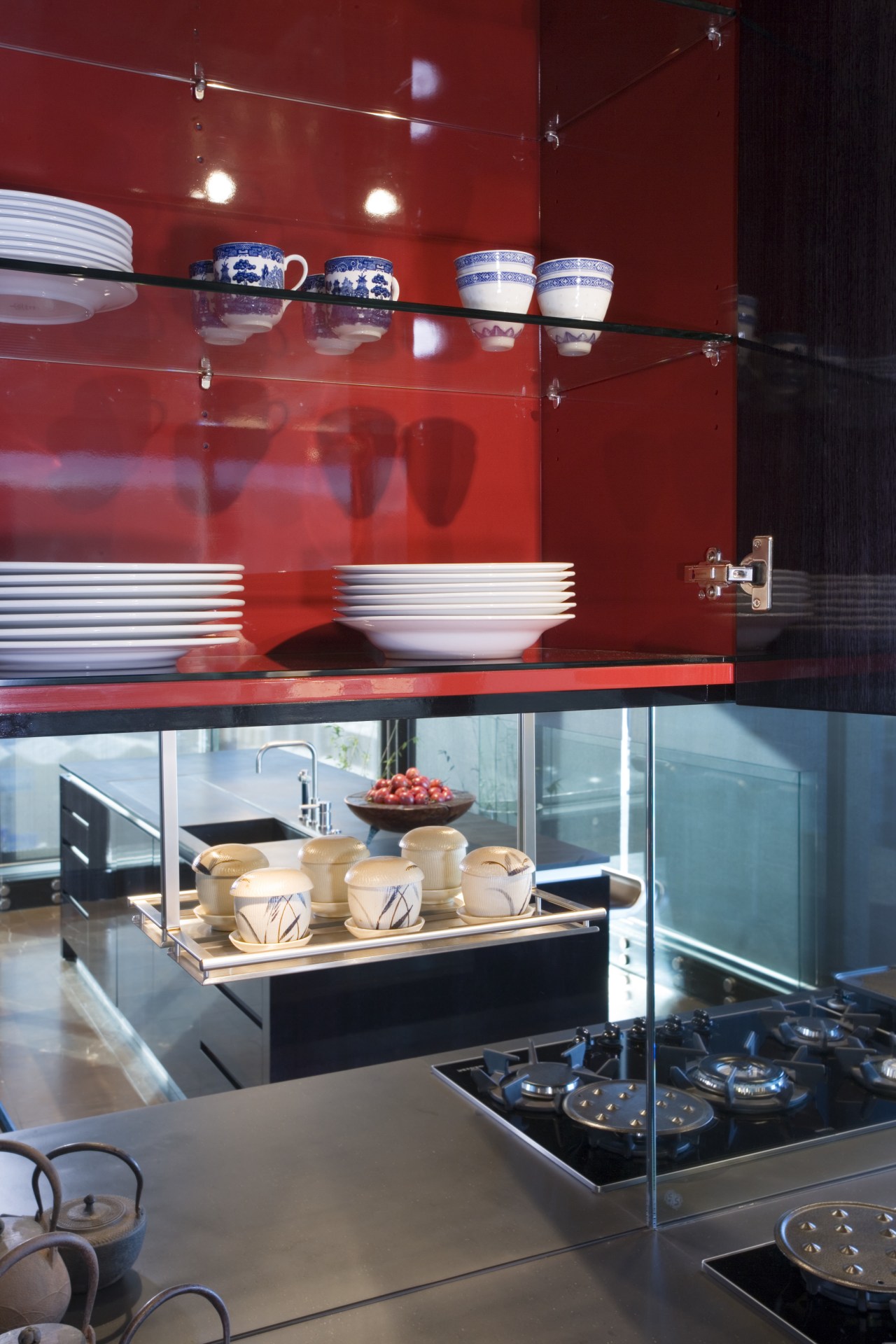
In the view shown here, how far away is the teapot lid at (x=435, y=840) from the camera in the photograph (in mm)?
1147

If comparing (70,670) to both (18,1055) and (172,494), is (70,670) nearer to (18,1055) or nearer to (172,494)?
(172,494)

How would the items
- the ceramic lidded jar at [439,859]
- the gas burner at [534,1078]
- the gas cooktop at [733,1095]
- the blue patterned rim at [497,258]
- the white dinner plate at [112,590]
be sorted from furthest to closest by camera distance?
the gas burner at [534,1078] → the gas cooktop at [733,1095] → the ceramic lidded jar at [439,859] → the blue patterned rim at [497,258] → the white dinner plate at [112,590]

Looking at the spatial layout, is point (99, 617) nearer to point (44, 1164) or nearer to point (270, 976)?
point (44, 1164)

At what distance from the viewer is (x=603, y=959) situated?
1.49 m

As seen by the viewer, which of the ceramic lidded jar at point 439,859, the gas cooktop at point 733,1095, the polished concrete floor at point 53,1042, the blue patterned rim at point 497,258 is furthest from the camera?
the polished concrete floor at point 53,1042

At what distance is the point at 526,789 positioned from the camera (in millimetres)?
1334

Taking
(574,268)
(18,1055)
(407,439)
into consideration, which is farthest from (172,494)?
(18,1055)

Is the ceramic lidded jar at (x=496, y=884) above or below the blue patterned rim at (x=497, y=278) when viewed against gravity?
below

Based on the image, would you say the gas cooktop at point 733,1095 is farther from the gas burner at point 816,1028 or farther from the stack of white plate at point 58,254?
the stack of white plate at point 58,254

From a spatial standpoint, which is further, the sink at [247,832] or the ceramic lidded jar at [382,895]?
the sink at [247,832]

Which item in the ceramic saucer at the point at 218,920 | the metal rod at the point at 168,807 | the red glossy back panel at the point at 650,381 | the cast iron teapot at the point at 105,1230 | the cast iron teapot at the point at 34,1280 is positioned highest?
the red glossy back panel at the point at 650,381

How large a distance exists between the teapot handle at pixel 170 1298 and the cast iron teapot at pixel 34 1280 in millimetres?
59

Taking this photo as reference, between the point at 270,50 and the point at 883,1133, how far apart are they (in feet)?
4.30

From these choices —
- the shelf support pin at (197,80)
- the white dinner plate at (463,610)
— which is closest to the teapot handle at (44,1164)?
the white dinner plate at (463,610)
